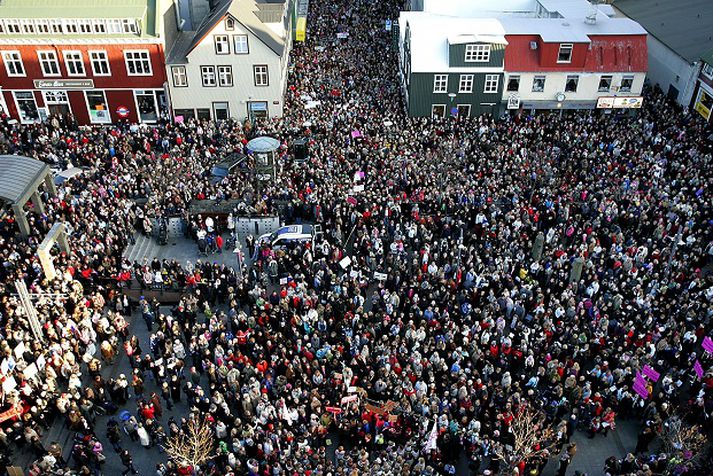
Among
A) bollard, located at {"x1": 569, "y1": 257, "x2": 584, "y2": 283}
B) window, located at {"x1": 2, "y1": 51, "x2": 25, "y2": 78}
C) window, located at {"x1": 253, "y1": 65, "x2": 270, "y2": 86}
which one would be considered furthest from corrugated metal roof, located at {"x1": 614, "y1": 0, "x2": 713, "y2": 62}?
window, located at {"x1": 2, "y1": 51, "x2": 25, "y2": 78}

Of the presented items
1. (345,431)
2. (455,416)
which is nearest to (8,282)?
(345,431)

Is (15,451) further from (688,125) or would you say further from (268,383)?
(688,125)

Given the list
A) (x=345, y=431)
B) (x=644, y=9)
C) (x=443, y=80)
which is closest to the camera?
(x=345, y=431)

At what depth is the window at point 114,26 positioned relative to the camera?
4323 centimetres

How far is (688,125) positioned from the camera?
4219 cm

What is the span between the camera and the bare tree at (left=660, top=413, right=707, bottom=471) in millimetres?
20734

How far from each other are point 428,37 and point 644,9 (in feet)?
73.6

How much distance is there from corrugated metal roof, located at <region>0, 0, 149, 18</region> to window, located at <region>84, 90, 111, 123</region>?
5.40 meters

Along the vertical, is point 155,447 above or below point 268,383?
below

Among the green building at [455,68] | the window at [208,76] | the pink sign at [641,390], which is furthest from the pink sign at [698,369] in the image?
the window at [208,76]

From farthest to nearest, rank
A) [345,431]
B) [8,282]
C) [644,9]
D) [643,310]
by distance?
[644,9], [8,282], [643,310], [345,431]

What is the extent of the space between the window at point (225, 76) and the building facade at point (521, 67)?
12726 millimetres

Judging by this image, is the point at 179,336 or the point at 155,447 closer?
the point at 155,447

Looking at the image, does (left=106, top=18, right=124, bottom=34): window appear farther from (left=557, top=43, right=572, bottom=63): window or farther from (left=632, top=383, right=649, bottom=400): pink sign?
(left=632, top=383, right=649, bottom=400): pink sign
